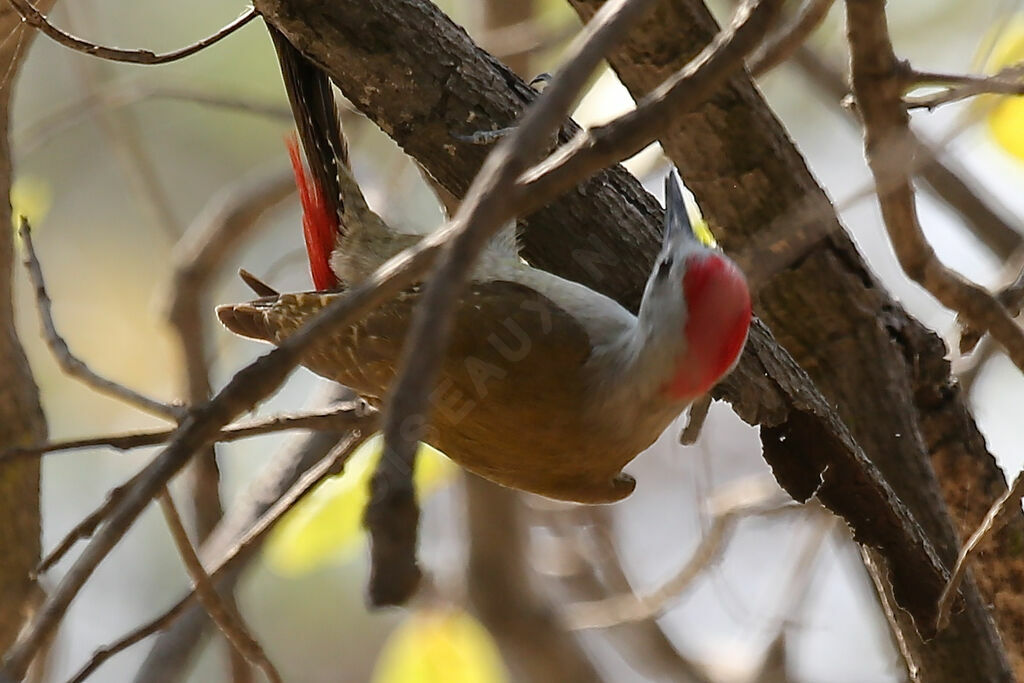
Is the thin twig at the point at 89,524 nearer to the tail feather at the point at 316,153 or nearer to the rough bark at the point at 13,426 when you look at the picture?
the rough bark at the point at 13,426

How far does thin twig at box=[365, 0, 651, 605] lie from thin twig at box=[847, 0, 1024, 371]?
62 centimetres

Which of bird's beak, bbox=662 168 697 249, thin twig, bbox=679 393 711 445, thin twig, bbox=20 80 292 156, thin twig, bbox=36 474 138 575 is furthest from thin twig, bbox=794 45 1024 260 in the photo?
thin twig, bbox=36 474 138 575

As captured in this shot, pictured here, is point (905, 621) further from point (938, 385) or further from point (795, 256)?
point (795, 256)

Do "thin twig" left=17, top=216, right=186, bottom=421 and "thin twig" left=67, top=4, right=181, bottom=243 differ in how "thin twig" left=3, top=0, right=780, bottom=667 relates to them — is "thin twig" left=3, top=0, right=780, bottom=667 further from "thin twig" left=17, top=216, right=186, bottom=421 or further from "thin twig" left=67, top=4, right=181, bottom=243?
"thin twig" left=67, top=4, right=181, bottom=243

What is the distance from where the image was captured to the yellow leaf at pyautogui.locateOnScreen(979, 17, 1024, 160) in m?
1.89

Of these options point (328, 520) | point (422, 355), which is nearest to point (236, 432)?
point (328, 520)

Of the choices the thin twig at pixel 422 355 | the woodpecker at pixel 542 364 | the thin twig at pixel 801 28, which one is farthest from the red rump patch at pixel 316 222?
the thin twig at pixel 422 355

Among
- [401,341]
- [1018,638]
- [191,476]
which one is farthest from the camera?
[191,476]

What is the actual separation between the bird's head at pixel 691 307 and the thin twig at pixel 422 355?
2.90ft

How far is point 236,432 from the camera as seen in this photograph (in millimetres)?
1530

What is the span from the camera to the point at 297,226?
403 cm

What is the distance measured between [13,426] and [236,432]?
16.0 inches

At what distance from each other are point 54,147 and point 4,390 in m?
3.06

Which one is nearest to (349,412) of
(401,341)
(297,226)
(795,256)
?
(401,341)
